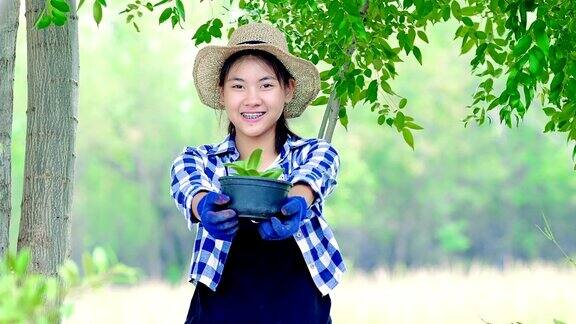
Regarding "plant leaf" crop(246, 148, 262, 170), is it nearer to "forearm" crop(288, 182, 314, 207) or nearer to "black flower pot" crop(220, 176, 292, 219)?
"black flower pot" crop(220, 176, 292, 219)

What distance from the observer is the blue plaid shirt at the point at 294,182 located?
298 cm

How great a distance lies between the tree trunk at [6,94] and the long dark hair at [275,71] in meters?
1.19

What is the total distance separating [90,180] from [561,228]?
17.3 meters

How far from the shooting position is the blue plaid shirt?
2979mm

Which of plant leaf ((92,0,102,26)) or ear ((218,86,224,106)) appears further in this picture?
ear ((218,86,224,106))

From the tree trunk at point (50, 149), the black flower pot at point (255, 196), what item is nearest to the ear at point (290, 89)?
the black flower pot at point (255, 196)

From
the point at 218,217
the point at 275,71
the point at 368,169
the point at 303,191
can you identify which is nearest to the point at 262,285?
the point at 303,191

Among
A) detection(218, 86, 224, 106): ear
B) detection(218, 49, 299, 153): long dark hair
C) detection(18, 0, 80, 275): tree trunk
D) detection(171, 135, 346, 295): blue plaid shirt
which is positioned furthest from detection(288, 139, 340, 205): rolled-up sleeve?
detection(18, 0, 80, 275): tree trunk

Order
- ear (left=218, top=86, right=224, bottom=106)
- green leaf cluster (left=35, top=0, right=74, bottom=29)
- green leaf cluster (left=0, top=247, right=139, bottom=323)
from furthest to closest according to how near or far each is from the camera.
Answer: ear (left=218, top=86, right=224, bottom=106) < green leaf cluster (left=35, top=0, right=74, bottom=29) < green leaf cluster (left=0, top=247, right=139, bottom=323)

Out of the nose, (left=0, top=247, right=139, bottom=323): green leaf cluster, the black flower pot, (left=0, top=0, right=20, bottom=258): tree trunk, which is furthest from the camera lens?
(left=0, top=0, right=20, bottom=258): tree trunk

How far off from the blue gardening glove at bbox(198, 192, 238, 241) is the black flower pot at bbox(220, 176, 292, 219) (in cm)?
2

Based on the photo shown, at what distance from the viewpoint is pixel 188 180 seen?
3029mm

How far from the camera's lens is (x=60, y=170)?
427 cm

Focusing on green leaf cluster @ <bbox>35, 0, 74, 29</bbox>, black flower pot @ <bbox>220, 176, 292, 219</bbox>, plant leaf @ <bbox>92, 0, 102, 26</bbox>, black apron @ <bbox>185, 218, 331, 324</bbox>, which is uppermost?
plant leaf @ <bbox>92, 0, 102, 26</bbox>
